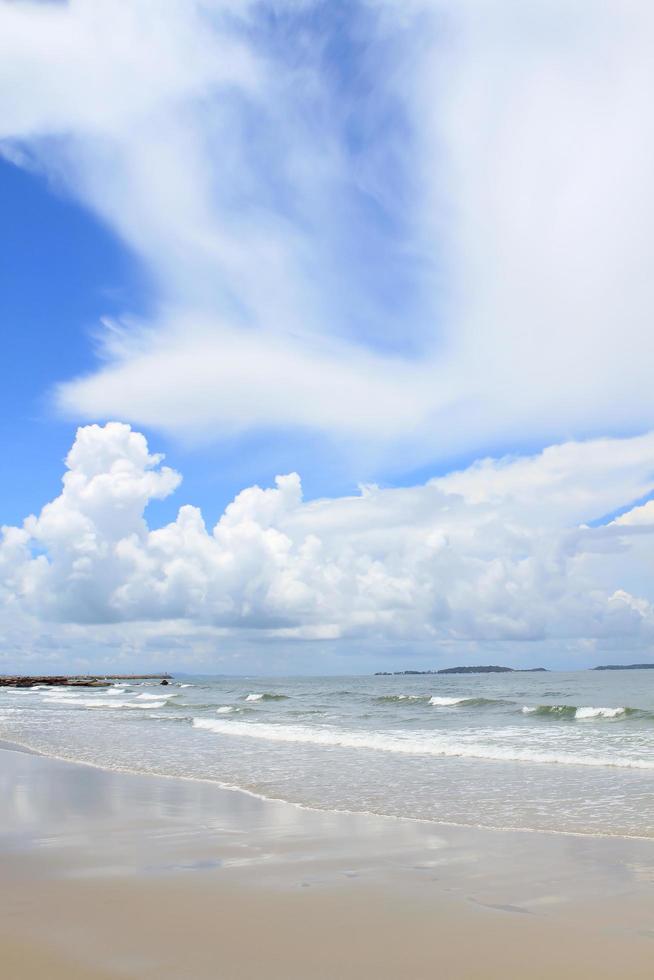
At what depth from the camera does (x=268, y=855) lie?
28.1 ft

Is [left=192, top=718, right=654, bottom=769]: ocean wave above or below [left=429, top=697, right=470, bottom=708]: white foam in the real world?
above

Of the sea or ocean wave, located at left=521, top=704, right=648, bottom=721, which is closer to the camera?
the sea

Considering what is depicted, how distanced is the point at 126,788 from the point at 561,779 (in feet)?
27.6

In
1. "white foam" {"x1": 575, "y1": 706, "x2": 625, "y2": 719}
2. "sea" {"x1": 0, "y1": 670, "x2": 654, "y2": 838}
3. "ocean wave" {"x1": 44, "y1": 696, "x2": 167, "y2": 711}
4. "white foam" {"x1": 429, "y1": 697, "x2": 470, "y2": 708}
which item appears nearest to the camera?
"sea" {"x1": 0, "y1": 670, "x2": 654, "y2": 838}

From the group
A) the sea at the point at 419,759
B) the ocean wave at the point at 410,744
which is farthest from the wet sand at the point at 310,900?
the ocean wave at the point at 410,744

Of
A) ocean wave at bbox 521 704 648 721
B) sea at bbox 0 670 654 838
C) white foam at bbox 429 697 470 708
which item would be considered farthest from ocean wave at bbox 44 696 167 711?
ocean wave at bbox 521 704 648 721

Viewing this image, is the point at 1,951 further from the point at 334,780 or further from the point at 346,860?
the point at 334,780

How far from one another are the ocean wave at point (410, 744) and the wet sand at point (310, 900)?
881 centimetres

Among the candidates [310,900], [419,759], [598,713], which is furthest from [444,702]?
[310,900]

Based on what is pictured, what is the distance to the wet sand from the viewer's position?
522cm

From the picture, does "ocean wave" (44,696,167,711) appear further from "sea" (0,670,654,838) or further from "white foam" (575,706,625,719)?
"white foam" (575,706,625,719)

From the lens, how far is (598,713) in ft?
113

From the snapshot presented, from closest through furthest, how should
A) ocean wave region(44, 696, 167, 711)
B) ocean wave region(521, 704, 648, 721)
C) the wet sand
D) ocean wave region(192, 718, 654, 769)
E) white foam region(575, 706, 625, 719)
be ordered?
the wet sand → ocean wave region(192, 718, 654, 769) → ocean wave region(521, 704, 648, 721) → white foam region(575, 706, 625, 719) → ocean wave region(44, 696, 167, 711)

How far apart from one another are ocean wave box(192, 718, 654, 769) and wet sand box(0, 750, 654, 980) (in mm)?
8807
